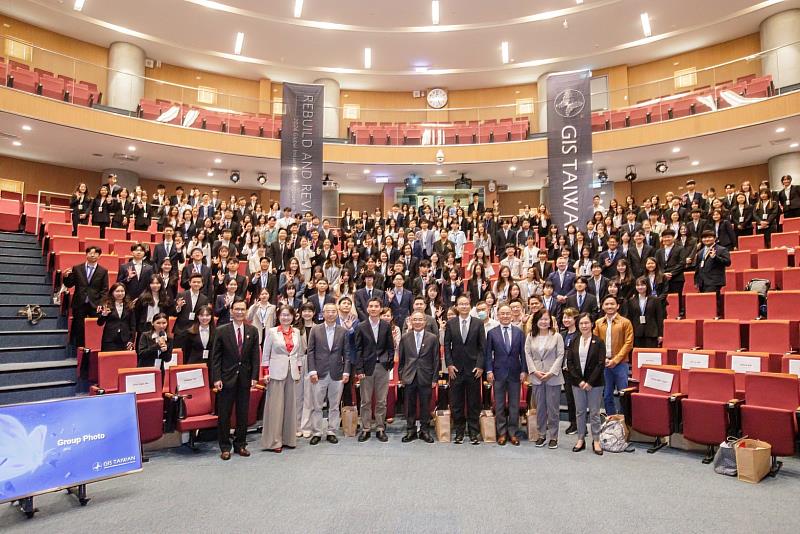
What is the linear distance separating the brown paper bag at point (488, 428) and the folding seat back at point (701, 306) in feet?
10.9

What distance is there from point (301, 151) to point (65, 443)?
1067cm

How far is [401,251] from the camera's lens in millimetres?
9344

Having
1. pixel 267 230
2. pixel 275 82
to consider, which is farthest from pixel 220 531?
pixel 275 82

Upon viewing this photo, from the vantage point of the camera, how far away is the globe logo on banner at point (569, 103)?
11.6 meters

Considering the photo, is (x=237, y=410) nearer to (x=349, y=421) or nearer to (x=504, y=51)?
(x=349, y=421)

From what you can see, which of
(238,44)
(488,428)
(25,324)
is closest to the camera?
(488,428)

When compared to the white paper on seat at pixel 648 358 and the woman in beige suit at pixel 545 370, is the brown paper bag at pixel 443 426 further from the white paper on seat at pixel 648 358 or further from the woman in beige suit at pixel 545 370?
the white paper on seat at pixel 648 358

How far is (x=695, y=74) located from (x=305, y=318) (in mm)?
12741

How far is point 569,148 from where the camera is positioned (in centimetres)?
1155

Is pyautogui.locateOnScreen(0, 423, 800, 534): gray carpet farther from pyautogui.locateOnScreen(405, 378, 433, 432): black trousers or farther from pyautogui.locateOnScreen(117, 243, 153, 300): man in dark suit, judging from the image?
pyautogui.locateOnScreen(117, 243, 153, 300): man in dark suit

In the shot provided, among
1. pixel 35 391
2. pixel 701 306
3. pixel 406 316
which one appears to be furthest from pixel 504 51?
pixel 35 391

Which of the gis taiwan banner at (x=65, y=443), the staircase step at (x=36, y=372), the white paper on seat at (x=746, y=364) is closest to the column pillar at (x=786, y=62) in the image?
the white paper on seat at (x=746, y=364)

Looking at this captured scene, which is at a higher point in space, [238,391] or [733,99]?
[733,99]

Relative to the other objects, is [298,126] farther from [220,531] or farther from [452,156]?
[220,531]
